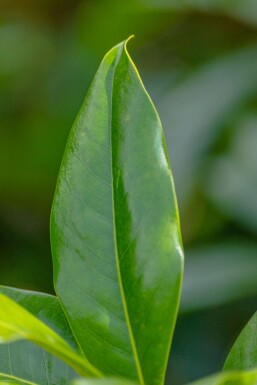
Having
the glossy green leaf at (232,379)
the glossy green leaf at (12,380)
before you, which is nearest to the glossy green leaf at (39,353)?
the glossy green leaf at (12,380)

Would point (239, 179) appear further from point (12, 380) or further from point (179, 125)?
point (12, 380)

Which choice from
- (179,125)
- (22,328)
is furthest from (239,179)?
(22,328)

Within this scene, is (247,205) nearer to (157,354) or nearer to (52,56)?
(52,56)

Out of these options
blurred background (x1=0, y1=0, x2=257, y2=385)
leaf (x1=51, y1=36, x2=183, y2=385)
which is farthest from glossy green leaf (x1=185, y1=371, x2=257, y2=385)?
blurred background (x1=0, y1=0, x2=257, y2=385)

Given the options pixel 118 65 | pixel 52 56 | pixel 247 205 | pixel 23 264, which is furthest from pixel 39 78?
pixel 118 65

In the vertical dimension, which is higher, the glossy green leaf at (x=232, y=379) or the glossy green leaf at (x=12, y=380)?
the glossy green leaf at (x=232, y=379)

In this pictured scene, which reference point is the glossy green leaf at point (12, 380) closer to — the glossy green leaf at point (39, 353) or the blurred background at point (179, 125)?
the glossy green leaf at point (39, 353)
